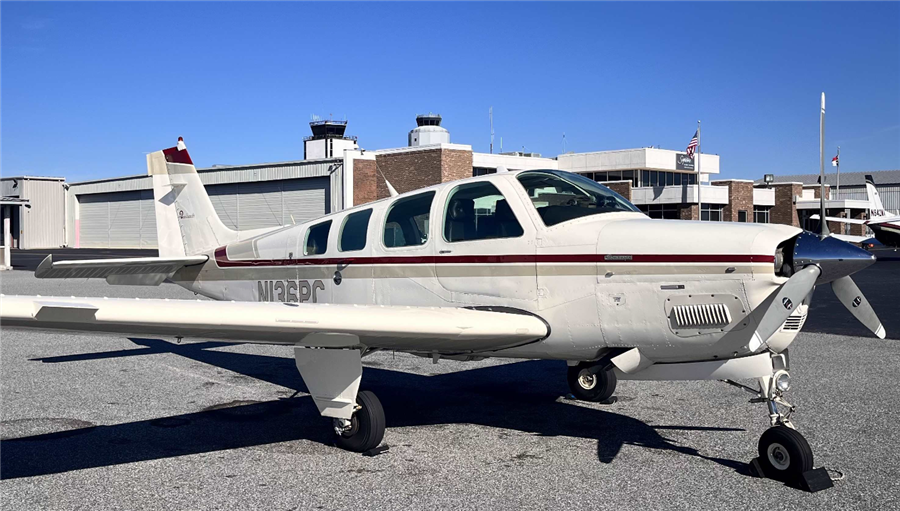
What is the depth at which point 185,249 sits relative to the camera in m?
10.1

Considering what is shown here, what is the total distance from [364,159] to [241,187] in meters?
11.5

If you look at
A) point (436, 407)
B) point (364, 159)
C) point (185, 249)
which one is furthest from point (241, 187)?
point (436, 407)

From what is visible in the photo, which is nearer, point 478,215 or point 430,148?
point 478,215

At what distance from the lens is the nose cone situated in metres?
4.93

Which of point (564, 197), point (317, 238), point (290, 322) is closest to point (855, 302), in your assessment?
point (564, 197)

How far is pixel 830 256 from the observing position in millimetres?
4945

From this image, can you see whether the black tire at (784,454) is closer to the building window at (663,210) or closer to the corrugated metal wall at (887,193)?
the building window at (663,210)

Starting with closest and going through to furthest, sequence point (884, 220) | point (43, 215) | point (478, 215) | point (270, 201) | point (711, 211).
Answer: point (478, 215), point (884, 220), point (270, 201), point (711, 211), point (43, 215)

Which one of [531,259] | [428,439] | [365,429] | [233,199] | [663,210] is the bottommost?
[428,439]

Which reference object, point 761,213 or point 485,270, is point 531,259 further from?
point 761,213

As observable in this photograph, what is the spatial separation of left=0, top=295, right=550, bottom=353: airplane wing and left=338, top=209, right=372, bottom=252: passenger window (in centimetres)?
133

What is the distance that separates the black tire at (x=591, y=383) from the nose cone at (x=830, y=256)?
302 centimetres

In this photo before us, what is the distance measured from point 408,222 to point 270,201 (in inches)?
1708

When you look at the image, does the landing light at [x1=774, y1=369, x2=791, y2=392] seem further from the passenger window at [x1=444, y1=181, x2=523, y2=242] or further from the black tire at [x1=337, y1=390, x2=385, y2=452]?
the black tire at [x1=337, y1=390, x2=385, y2=452]
